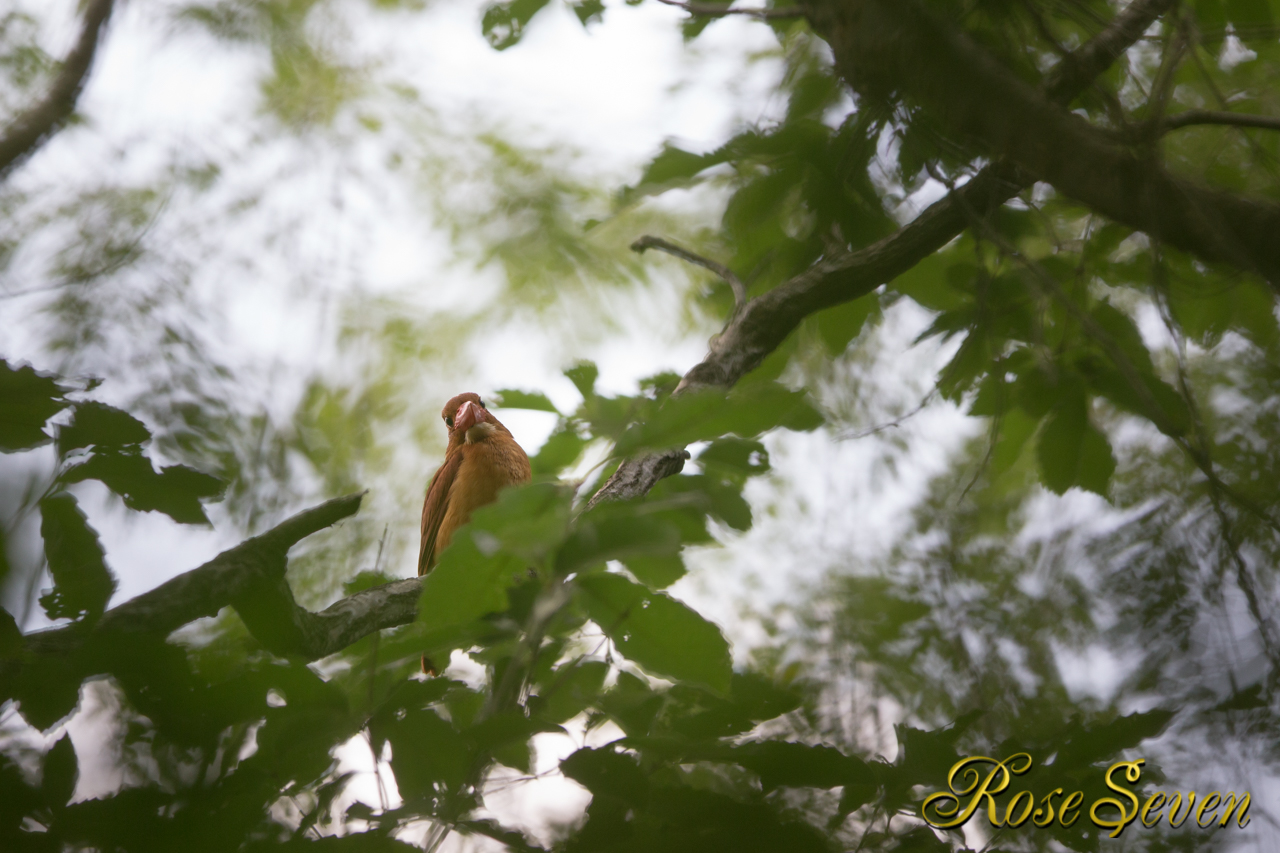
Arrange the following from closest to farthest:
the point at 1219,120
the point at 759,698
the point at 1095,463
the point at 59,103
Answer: the point at 759,698 → the point at 1219,120 → the point at 1095,463 → the point at 59,103

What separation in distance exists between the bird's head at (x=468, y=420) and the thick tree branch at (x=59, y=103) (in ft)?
5.98

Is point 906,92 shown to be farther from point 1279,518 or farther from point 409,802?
point 409,802

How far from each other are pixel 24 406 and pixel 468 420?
2.99 metres

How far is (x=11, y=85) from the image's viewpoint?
213cm

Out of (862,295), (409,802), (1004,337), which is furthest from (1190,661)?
(409,802)

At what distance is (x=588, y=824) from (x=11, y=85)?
2528mm

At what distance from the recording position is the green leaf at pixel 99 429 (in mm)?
773

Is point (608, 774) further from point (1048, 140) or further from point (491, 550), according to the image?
point (1048, 140)

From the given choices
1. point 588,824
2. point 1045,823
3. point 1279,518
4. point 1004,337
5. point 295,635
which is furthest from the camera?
point 1004,337

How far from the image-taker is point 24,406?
2.49ft

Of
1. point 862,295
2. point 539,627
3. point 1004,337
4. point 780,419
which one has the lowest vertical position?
point 539,627

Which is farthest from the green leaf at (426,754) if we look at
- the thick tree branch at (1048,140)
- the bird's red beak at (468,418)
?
the bird's red beak at (468,418)

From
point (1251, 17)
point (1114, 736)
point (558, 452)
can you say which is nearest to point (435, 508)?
point (558, 452)

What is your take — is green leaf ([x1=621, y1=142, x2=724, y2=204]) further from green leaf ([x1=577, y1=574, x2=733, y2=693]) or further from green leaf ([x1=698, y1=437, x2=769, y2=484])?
green leaf ([x1=577, y1=574, x2=733, y2=693])
